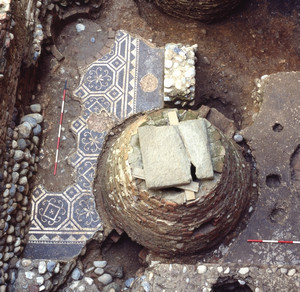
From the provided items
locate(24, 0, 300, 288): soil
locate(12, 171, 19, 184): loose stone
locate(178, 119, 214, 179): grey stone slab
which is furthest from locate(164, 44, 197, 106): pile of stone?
locate(12, 171, 19, 184): loose stone

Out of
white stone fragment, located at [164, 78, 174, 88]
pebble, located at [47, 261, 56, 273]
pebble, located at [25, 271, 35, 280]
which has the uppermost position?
white stone fragment, located at [164, 78, 174, 88]

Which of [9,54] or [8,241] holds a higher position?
[9,54]

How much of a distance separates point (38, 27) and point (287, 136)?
3.17m

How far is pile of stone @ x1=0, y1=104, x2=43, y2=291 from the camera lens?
517 cm

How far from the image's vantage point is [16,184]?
5414 mm

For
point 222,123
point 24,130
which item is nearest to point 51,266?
point 24,130

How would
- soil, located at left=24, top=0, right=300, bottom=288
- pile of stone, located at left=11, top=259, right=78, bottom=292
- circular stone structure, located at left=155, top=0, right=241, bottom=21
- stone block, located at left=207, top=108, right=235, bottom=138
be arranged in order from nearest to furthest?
pile of stone, located at left=11, top=259, right=78, bottom=292 → stone block, located at left=207, top=108, right=235, bottom=138 → soil, located at left=24, top=0, right=300, bottom=288 → circular stone structure, located at left=155, top=0, right=241, bottom=21

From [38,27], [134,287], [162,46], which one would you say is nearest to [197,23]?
[162,46]

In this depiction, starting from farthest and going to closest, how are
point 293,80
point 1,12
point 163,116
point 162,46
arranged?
point 162,46 < point 293,80 < point 1,12 < point 163,116

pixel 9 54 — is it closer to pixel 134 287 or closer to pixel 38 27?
pixel 38 27

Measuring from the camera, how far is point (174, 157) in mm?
4660

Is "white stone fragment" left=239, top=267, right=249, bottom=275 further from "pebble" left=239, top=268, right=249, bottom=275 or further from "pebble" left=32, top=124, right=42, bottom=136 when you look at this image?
"pebble" left=32, top=124, right=42, bottom=136

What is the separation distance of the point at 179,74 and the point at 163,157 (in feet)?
5.12

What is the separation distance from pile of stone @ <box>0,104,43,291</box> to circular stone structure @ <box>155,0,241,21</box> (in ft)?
7.71
